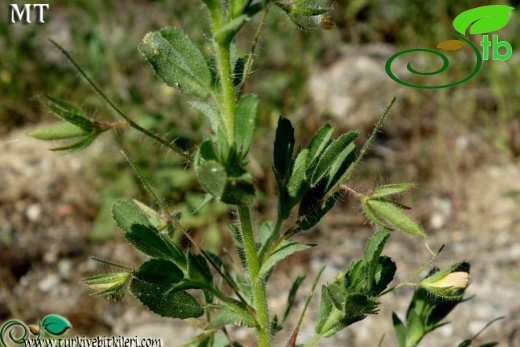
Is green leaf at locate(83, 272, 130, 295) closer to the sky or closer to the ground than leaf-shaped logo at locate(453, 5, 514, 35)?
closer to the ground

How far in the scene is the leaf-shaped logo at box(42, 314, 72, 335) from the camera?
2914 mm

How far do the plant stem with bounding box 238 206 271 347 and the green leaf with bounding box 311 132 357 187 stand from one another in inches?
6.4

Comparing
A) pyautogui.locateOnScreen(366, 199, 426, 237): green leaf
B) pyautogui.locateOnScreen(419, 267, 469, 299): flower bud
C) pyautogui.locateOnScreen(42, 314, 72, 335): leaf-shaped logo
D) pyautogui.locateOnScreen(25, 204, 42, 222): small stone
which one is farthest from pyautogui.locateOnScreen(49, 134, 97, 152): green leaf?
pyautogui.locateOnScreen(25, 204, 42, 222): small stone

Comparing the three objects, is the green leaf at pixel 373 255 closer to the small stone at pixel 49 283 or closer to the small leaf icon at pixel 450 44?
the small stone at pixel 49 283

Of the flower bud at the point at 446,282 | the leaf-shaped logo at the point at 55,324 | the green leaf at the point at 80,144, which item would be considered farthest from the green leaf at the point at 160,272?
the leaf-shaped logo at the point at 55,324

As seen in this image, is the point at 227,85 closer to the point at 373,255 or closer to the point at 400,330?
the point at 373,255

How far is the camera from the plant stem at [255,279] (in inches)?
61.3

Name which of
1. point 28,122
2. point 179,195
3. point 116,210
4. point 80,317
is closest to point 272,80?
point 179,195

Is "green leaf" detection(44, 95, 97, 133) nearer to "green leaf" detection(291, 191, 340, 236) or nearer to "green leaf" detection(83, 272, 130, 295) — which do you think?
"green leaf" detection(83, 272, 130, 295)

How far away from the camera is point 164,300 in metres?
1.55

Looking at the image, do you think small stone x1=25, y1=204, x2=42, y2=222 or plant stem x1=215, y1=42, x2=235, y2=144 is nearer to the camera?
plant stem x1=215, y1=42, x2=235, y2=144

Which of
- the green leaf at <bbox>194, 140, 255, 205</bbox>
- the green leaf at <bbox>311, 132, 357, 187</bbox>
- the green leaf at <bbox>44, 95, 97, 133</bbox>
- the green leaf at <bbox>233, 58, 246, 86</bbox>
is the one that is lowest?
the green leaf at <bbox>311, 132, 357, 187</bbox>

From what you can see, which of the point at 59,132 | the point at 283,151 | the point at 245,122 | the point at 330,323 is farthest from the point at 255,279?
the point at 59,132

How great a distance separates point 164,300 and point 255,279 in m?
0.21
